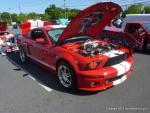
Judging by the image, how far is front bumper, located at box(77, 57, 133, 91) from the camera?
4.45m

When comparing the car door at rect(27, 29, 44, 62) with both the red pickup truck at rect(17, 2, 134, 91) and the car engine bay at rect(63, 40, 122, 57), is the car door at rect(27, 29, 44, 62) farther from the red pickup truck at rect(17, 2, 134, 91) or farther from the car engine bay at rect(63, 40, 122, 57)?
the car engine bay at rect(63, 40, 122, 57)

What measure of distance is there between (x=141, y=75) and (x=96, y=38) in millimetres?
1612

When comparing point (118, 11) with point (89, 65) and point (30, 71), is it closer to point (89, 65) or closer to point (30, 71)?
point (89, 65)

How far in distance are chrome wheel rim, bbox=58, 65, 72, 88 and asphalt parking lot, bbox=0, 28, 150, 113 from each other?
0.20 m

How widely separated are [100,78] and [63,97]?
0.98 m

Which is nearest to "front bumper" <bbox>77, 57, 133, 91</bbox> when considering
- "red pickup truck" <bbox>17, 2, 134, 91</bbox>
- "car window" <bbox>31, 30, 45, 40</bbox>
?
"red pickup truck" <bbox>17, 2, 134, 91</bbox>

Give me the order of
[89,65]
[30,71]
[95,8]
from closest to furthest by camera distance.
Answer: [89,65]
[95,8]
[30,71]

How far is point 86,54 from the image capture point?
472 cm

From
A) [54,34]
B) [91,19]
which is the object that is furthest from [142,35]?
[54,34]

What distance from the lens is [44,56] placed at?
599 centimetres

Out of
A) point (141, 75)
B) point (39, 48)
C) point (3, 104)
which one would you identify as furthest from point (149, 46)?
point (3, 104)

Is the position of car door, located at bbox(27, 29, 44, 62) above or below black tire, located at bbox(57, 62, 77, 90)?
above

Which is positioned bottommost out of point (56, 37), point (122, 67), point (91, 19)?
point (122, 67)

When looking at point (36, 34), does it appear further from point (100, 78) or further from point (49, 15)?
point (49, 15)
